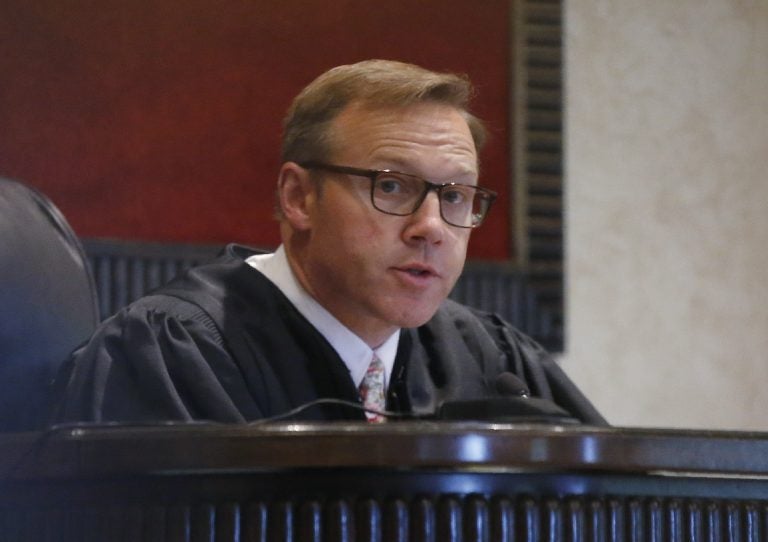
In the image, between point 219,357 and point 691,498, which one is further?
point 219,357

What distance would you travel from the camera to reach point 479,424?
1184mm

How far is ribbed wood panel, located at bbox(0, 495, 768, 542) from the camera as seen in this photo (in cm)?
115

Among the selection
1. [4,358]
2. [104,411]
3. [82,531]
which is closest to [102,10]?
[4,358]

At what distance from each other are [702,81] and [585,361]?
1.00 metres

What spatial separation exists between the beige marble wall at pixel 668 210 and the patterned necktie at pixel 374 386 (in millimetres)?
1855

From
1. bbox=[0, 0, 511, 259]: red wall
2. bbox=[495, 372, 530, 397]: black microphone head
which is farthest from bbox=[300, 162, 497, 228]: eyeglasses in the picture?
bbox=[0, 0, 511, 259]: red wall

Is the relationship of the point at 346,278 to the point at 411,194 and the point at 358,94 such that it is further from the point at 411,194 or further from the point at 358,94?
the point at 358,94

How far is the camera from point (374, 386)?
2.30 metres

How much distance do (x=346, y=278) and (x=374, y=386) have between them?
196 mm

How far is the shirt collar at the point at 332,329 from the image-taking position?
7.46 ft

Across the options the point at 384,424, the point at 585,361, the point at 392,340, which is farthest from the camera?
the point at 585,361

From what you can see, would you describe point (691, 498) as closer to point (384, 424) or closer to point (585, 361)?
point (384, 424)

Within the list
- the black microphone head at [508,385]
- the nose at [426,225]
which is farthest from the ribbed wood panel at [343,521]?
the nose at [426,225]

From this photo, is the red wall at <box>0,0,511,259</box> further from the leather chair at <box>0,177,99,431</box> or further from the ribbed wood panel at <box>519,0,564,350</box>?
the leather chair at <box>0,177,99,431</box>
